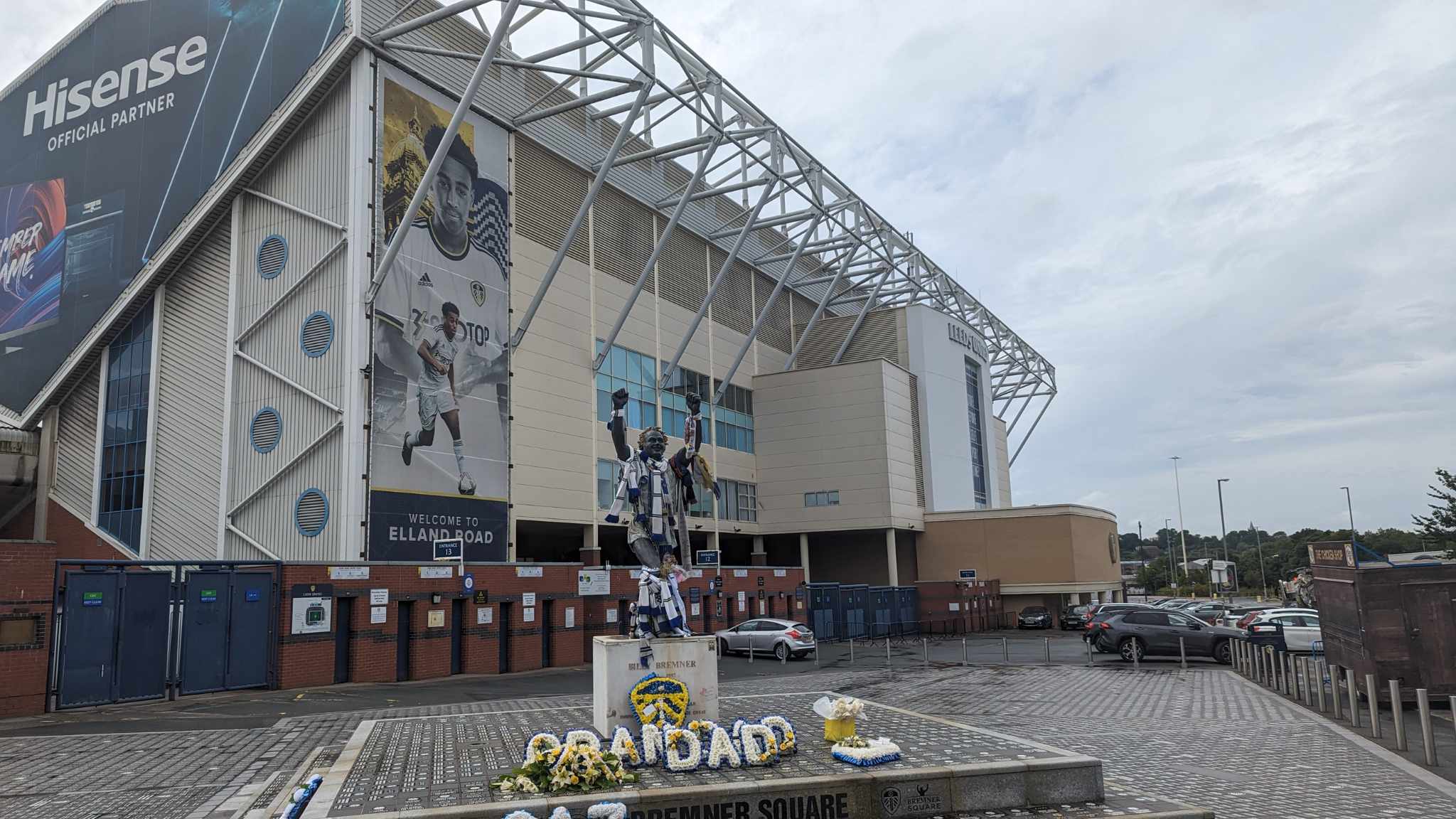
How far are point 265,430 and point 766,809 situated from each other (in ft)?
81.5

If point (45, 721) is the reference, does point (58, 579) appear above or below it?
above

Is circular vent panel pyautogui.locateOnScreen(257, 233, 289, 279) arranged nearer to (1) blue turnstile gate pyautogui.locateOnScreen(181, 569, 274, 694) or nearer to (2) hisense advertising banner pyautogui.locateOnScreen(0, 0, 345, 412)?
(2) hisense advertising banner pyautogui.locateOnScreen(0, 0, 345, 412)

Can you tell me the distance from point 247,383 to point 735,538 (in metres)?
32.4

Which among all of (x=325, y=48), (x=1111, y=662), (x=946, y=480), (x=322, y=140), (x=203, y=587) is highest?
(x=325, y=48)

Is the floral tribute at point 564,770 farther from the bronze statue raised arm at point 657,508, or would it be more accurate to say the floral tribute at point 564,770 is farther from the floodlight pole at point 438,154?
the floodlight pole at point 438,154

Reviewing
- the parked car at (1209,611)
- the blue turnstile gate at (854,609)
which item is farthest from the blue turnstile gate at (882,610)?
the parked car at (1209,611)

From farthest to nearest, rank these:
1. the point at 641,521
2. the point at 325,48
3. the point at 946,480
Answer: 1. the point at 946,480
2. the point at 325,48
3. the point at 641,521

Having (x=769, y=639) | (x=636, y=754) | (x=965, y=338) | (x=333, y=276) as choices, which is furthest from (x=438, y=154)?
(x=965, y=338)

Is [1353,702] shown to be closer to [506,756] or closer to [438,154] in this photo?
[506,756]

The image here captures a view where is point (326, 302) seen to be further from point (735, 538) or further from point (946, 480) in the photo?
point (946, 480)

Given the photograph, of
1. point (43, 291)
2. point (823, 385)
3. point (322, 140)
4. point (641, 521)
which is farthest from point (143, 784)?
point (823, 385)

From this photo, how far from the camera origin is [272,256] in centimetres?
3038

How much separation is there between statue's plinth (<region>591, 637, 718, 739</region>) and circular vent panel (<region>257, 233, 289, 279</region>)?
22.3 metres

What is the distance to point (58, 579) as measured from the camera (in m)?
17.9
